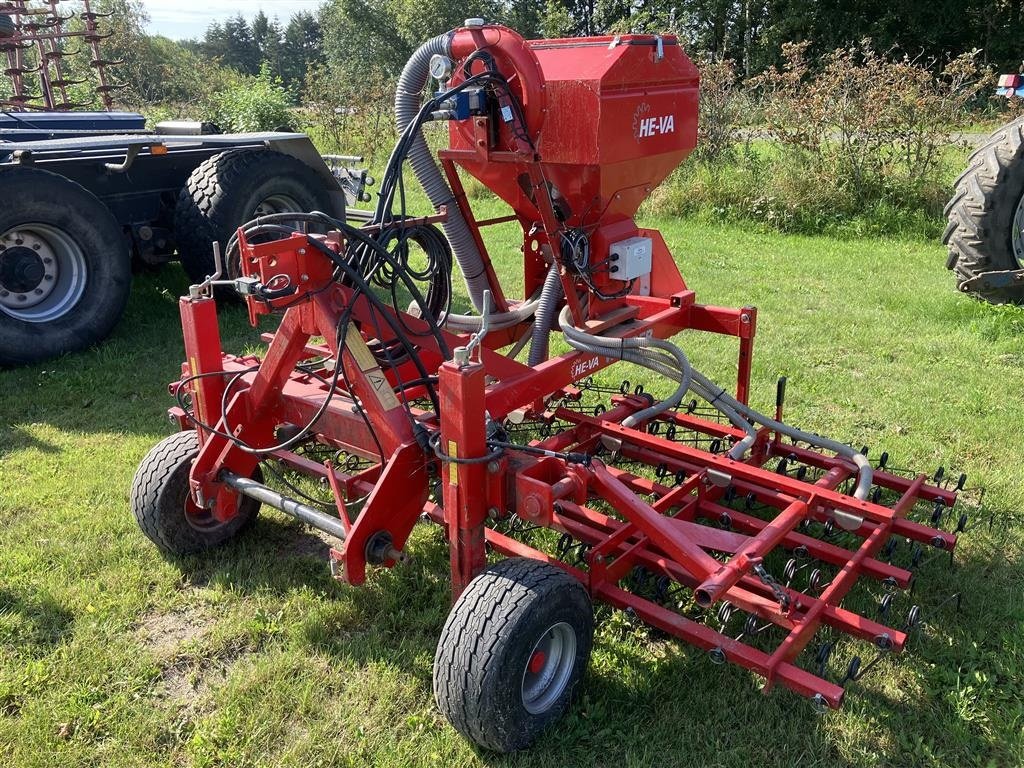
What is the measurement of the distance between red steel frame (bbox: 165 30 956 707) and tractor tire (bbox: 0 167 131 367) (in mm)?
2299

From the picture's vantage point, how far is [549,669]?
8.75 ft

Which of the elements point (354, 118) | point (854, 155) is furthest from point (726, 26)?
point (854, 155)

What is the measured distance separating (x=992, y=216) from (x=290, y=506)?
534cm

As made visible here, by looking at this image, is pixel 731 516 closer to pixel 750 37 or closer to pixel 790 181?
pixel 790 181

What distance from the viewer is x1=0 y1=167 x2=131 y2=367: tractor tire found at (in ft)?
17.3

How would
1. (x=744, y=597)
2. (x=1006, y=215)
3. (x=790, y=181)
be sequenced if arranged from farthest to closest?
1. (x=790, y=181)
2. (x=1006, y=215)
3. (x=744, y=597)

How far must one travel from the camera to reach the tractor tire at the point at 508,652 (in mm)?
2414

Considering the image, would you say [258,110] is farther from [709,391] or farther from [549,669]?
[549,669]

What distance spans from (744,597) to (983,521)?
5.47 feet

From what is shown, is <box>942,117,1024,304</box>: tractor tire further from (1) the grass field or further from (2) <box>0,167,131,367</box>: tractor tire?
(2) <box>0,167,131,367</box>: tractor tire

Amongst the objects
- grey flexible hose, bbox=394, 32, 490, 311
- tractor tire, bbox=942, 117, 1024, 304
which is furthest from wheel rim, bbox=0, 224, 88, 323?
tractor tire, bbox=942, 117, 1024, 304

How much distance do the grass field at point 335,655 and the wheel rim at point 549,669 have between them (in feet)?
0.37

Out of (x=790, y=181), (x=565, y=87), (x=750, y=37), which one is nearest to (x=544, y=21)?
(x=750, y=37)

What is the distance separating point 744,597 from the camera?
272 centimetres
